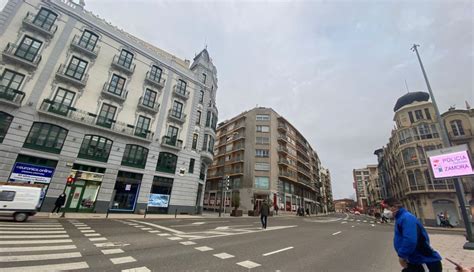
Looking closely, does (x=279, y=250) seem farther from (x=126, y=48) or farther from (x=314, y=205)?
(x=314, y=205)

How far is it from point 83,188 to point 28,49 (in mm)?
13964

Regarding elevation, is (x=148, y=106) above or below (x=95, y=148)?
above

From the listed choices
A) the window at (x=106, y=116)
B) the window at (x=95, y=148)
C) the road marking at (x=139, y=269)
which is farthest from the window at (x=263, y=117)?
the road marking at (x=139, y=269)

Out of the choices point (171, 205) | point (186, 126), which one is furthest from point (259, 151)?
point (171, 205)

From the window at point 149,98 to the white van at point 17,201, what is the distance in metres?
14.9

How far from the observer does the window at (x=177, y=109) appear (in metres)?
27.3

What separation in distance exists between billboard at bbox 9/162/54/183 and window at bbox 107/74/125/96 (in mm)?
9799

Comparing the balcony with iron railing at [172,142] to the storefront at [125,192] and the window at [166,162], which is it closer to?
the window at [166,162]

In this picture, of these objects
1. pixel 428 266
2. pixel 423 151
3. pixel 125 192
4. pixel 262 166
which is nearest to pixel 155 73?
pixel 125 192

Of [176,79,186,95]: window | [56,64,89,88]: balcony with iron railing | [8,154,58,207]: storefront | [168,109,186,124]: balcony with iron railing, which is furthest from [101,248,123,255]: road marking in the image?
[176,79,186,95]: window

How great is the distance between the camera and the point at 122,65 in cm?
2372

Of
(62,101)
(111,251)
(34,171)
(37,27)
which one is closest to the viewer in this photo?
(111,251)

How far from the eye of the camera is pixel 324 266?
226 inches

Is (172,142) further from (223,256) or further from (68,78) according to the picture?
(223,256)
